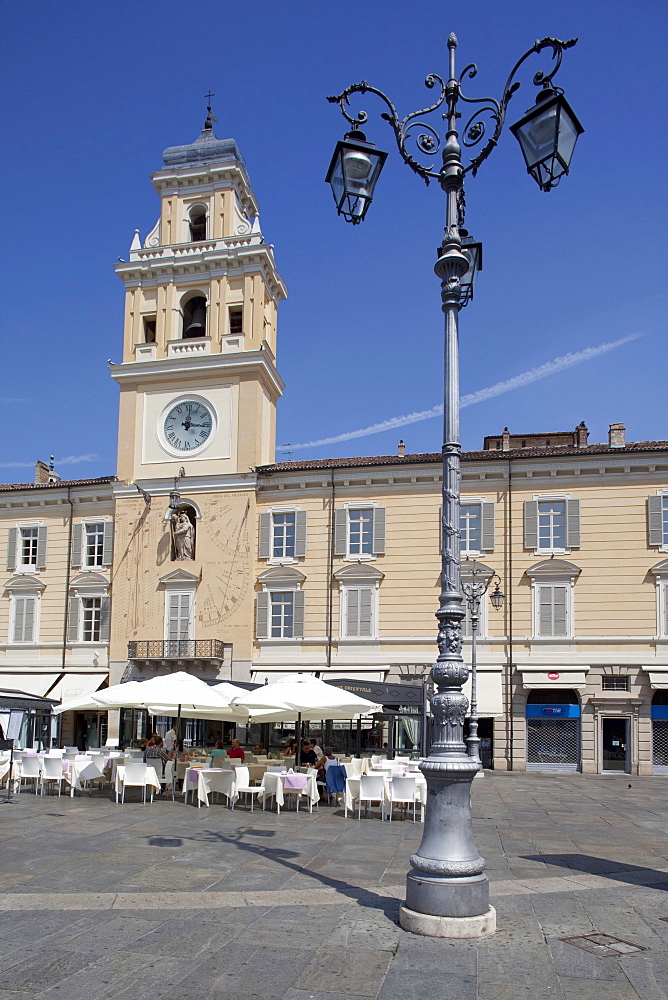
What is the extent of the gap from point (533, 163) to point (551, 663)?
23.6 metres

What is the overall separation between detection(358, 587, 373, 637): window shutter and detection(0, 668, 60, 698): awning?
37.6ft

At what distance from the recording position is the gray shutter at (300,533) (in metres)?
32.1

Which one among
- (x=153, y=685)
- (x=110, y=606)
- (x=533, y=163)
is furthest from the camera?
(x=110, y=606)

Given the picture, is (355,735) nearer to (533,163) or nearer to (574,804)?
(574,804)

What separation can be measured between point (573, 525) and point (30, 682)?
794 inches

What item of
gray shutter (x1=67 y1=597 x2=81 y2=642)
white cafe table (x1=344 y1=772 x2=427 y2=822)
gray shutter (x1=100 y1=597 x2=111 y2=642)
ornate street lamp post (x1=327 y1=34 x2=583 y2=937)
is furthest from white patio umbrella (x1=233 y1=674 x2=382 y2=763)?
gray shutter (x1=67 y1=597 x2=81 y2=642)

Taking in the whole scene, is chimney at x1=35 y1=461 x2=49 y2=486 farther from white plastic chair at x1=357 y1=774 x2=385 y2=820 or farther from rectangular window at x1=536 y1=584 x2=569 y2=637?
white plastic chair at x1=357 y1=774 x2=385 y2=820

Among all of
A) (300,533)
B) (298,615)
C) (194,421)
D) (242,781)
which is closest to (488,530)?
(300,533)

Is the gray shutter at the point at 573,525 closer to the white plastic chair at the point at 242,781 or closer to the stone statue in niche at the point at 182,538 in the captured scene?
the stone statue in niche at the point at 182,538

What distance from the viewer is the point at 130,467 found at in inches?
1348

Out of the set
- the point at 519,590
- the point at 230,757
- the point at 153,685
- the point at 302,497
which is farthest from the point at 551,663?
the point at 153,685

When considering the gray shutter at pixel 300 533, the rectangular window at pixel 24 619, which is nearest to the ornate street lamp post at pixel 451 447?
the gray shutter at pixel 300 533

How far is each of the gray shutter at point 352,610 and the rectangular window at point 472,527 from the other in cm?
403

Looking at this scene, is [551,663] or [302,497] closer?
[551,663]
